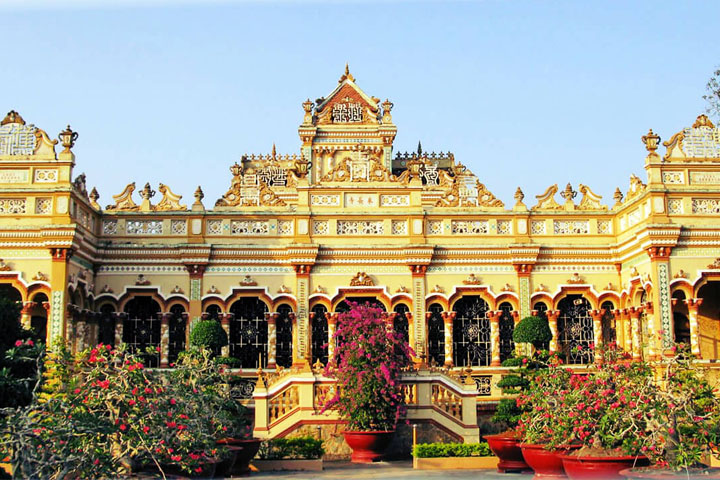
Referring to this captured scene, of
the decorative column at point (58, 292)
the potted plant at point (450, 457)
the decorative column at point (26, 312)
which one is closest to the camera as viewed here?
the potted plant at point (450, 457)

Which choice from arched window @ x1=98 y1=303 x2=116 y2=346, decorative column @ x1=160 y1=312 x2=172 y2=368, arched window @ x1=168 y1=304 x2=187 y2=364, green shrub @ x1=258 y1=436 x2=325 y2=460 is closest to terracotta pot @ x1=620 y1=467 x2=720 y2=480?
green shrub @ x1=258 y1=436 x2=325 y2=460

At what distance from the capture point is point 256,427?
18812 mm

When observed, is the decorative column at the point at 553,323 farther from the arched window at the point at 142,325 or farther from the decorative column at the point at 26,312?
the decorative column at the point at 26,312

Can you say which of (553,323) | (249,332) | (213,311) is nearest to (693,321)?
(553,323)

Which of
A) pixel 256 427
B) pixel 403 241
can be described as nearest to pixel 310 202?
pixel 403 241

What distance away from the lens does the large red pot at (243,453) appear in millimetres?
15497

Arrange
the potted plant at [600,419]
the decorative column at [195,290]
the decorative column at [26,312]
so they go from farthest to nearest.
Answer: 1. the decorative column at [195,290]
2. the decorative column at [26,312]
3. the potted plant at [600,419]

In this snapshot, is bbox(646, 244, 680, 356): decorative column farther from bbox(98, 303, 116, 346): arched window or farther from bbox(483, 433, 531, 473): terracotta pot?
bbox(98, 303, 116, 346): arched window

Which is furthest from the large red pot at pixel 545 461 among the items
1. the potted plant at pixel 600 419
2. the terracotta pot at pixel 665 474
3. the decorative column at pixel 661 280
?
the decorative column at pixel 661 280

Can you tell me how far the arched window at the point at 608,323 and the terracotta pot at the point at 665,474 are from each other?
11867 millimetres

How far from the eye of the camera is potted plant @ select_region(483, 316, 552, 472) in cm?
1566

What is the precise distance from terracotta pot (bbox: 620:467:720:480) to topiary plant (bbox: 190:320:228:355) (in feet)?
38.7

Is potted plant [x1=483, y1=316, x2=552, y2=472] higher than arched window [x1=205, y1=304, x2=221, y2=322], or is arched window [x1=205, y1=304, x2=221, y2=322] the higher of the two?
arched window [x1=205, y1=304, x2=221, y2=322]

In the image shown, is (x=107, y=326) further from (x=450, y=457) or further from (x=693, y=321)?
(x=693, y=321)
